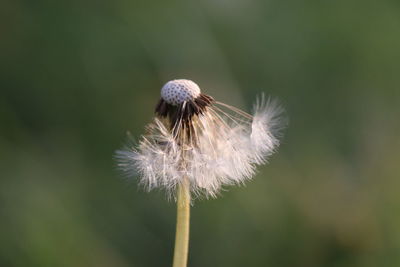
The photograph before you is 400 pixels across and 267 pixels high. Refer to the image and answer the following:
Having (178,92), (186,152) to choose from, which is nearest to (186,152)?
(186,152)

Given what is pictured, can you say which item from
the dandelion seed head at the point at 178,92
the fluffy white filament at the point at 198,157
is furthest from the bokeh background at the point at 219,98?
the dandelion seed head at the point at 178,92

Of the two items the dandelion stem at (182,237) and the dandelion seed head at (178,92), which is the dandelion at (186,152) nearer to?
the dandelion seed head at (178,92)

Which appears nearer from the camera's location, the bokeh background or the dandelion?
the dandelion

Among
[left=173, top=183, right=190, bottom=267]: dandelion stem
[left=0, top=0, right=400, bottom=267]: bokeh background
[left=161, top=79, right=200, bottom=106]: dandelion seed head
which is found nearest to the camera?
[left=173, top=183, right=190, bottom=267]: dandelion stem

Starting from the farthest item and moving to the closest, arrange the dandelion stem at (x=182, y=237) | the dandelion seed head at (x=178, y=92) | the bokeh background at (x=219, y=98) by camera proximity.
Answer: the bokeh background at (x=219, y=98) < the dandelion seed head at (x=178, y=92) < the dandelion stem at (x=182, y=237)

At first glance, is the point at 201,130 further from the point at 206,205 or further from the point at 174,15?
the point at 174,15

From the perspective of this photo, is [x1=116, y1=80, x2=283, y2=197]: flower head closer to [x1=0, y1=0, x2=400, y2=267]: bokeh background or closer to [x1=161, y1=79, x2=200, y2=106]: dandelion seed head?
[x1=161, y1=79, x2=200, y2=106]: dandelion seed head

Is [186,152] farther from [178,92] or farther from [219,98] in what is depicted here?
[219,98]

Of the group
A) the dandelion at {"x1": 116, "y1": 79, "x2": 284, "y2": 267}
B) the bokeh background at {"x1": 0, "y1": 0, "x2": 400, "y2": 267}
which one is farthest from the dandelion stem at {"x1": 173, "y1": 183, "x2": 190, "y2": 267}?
the bokeh background at {"x1": 0, "y1": 0, "x2": 400, "y2": 267}
